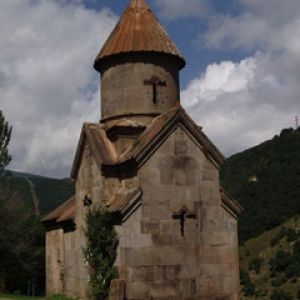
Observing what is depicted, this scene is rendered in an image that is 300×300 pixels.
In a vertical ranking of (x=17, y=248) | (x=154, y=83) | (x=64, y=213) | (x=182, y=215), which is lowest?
(x=17, y=248)

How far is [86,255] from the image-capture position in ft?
41.1

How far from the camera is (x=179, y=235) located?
41.1 feet

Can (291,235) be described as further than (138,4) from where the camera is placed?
Yes

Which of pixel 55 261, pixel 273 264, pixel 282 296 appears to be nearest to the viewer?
pixel 55 261

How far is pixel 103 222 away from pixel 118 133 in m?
2.42

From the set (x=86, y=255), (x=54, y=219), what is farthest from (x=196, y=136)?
(x=54, y=219)

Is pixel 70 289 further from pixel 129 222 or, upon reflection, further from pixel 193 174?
pixel 193 174

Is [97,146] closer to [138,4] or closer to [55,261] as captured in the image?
[138,4]

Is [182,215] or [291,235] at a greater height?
[182,215]

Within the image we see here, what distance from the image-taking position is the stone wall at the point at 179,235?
12.0m

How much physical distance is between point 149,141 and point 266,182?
48412 mm

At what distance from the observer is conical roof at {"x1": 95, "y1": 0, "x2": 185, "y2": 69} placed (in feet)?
46.0

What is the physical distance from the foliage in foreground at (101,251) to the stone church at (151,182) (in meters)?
0.24

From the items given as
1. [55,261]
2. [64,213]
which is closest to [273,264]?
[55,261]
